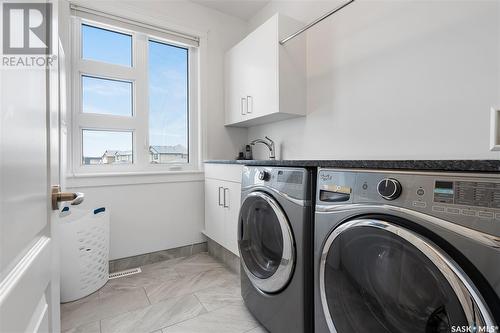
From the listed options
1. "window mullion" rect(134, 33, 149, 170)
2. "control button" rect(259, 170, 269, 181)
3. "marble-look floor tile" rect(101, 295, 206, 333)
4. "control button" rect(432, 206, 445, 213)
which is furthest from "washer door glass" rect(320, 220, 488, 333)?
"window mullion" rect(134, 33, 149, 170)

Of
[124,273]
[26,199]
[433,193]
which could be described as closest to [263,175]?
[433,193]

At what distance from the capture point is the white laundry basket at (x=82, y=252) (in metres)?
1.65

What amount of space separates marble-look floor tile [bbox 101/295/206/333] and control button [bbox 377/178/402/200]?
1.35m

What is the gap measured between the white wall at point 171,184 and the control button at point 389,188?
1.99 m

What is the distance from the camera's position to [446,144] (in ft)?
4.29

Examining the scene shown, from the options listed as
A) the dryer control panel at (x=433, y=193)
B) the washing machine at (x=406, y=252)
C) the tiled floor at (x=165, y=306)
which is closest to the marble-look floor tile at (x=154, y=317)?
the tiled floor at (x=165, y=306)

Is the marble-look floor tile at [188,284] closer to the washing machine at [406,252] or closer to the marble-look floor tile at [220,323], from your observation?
the marble-look floor tile at [220,323]

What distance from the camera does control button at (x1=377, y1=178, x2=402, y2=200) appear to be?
745mm

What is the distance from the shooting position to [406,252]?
0.74 meters

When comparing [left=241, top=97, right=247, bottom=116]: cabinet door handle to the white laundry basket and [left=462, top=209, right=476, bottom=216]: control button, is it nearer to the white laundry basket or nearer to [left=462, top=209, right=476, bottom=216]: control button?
the white laundry basket

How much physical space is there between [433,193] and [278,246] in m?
0.78

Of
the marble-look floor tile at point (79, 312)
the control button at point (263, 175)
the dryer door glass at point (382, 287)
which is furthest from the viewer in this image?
the marble-look floor tile at point (79, 312)

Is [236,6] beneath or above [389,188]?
above

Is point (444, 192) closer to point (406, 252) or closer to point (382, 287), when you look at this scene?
point (406, 252)
